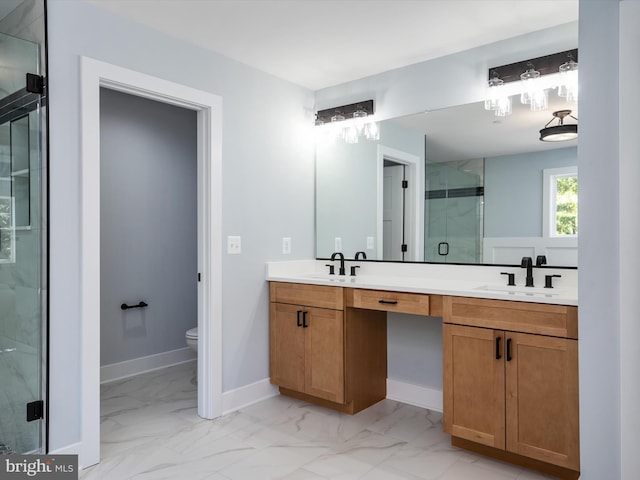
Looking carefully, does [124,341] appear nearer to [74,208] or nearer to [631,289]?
[74,208]

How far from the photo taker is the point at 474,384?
230 centimetres

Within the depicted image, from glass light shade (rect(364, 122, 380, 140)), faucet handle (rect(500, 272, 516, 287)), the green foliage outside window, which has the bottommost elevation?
faucet handle (rect(500, 272, 516, 287))

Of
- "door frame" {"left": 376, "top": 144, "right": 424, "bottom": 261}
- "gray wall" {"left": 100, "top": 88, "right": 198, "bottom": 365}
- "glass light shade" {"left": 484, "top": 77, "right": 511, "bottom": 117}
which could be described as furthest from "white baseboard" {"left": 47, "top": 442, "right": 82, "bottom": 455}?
"glass light shade" {"left": 484, "top": 77, "right": 511, "bottom": 117}

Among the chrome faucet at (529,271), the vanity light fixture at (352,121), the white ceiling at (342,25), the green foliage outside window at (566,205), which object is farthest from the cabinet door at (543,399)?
the vanity light fixture at (352,121)

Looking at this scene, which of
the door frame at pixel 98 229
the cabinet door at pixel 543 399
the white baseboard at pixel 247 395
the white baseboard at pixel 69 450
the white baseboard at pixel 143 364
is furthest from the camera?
the white baseboard at pixel 143 364

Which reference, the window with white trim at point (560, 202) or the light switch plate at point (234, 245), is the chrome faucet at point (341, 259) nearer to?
the light switch plate at point (234, 245)

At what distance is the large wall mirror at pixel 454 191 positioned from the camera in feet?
8.35

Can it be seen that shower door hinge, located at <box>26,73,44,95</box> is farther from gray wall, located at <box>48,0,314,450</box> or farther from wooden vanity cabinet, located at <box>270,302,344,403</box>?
wooden vanity cabinet, located at <box>270,302,344,403</box>

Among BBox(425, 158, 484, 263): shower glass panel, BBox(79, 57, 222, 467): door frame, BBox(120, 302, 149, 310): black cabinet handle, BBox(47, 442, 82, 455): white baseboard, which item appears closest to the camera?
BBox(47, 442, 82, 455): white baseboard

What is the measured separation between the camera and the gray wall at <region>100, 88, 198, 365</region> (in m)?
3.61

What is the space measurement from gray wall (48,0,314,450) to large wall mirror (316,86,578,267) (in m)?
0.34

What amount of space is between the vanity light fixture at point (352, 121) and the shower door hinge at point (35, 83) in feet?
6.40

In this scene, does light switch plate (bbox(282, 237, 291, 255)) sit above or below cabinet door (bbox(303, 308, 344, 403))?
above

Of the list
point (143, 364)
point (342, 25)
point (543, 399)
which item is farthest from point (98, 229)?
point (543, 399)
